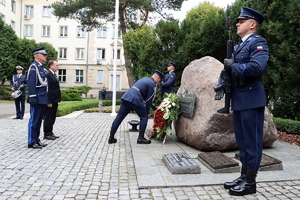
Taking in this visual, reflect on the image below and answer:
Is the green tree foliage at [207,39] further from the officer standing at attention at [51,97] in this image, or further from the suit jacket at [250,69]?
the suit jacket at [250,69]

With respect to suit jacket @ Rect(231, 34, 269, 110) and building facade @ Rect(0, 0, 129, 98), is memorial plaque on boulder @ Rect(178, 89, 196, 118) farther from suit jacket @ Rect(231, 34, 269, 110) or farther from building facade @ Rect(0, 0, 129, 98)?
building facade @ Rect(0, 0, 129, 98)

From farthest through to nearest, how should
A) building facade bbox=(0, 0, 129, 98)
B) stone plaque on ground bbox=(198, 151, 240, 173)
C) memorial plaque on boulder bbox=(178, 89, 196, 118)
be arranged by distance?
building facade bbox=(0, 0, 129, 98)
memorial plaque on boulder bbox=(178, 89, 196, 118)
stone plaque on ground bbox=(198, 151, 240, 173)

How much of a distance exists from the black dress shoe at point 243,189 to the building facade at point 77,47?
46517mm

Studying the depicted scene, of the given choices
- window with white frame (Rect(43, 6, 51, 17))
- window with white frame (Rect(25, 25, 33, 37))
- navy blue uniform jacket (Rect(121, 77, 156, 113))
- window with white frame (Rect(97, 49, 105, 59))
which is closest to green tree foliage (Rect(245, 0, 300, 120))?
navy blue uniform jacket (Rect(121, 77, 156, 113))

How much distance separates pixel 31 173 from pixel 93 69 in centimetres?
4703

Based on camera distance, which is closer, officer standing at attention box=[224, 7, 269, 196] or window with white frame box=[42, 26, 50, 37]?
officer standing at attention box=[224, 7, 269, 196]

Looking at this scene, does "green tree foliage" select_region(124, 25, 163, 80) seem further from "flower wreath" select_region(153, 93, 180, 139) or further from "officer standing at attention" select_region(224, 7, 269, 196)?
"officer standing at attention" select_region(224, 7, 269, 196)

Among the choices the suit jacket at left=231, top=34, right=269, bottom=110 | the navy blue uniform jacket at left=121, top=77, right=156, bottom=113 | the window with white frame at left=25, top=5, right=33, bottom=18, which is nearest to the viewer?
the suit jacket at left=231, top=34, right=269, bottom=110

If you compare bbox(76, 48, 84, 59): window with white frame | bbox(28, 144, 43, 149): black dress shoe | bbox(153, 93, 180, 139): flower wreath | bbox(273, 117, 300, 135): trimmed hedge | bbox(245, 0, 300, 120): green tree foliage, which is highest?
bbox(76, 48, 84, 59): window with white frame

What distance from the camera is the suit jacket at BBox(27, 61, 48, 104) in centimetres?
685

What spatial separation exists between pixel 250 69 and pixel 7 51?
35548 mm

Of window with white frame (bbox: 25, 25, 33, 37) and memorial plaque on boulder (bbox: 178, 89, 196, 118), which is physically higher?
window with white frame (bbox: 25, 25, 33, 37)

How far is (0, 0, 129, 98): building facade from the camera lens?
50.3 m

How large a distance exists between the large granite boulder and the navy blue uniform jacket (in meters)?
0.85
